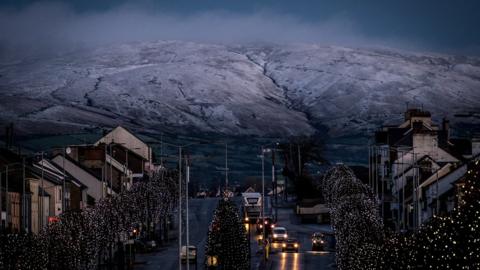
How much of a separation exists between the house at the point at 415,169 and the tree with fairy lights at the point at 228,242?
2985 cm

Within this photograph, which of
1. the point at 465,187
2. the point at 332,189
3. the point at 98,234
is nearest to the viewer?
the point at 465,187

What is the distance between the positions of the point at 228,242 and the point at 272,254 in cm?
2333

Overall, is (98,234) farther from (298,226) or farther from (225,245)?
(298,226)

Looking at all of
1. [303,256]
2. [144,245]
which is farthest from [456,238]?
[144,245]

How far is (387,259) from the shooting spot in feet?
230

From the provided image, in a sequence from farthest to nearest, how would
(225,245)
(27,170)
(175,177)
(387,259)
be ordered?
(175,177) → (27,170) → (225,245) → (387,259)

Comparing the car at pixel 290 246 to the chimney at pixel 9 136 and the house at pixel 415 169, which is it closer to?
the house at pixel 415 169

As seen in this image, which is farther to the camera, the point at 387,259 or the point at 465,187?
the point at 387,259

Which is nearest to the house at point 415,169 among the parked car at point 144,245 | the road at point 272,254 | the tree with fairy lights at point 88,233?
the road at point 272,254

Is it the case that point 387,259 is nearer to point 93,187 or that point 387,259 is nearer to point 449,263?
point 449,263

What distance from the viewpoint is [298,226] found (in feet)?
504

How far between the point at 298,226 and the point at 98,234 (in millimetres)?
51544

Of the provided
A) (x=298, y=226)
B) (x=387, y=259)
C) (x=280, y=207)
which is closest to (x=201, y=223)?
(x=298, y=226)

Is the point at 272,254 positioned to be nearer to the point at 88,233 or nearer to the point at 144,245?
the point at 144,245
